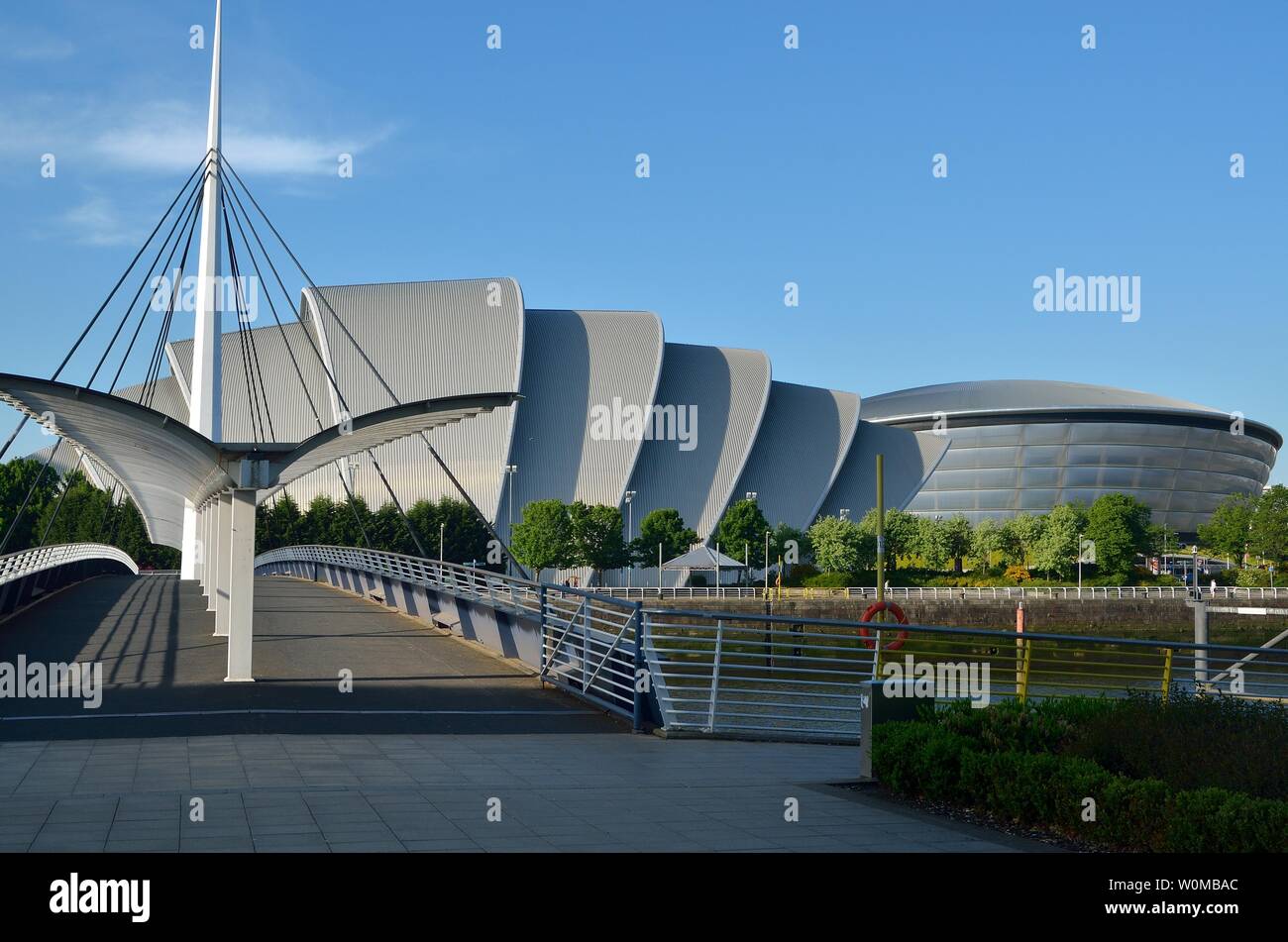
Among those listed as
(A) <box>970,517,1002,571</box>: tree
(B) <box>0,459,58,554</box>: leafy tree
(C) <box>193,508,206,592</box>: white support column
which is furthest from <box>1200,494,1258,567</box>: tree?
(B) <box>0,459,58,554</box>: leafy tree

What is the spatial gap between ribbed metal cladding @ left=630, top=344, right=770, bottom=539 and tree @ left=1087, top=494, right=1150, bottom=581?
2813 centimetres

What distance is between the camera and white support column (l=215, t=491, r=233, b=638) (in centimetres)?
2156

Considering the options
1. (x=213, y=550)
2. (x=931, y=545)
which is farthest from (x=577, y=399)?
(x=213, y=550)

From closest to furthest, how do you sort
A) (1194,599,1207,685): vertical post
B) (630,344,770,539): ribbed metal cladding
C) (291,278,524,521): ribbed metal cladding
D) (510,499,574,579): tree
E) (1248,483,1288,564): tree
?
(1194,599,1207,685): vertical post
(1248,483,1288,564): tree
(510,499,574,579): tree
(291,278,524,521): ribbed metal cladding
(630,344,770,539): ribbed metal cladding

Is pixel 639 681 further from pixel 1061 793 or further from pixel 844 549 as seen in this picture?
pixel 844 549

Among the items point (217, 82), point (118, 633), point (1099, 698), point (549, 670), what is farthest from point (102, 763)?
point (217, 82)

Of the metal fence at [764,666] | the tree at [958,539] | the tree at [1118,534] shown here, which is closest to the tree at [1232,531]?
the tree at [1118,534]

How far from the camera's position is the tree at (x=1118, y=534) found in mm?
86812

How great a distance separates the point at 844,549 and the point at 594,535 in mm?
17786

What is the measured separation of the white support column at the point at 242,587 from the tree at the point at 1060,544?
79286mm

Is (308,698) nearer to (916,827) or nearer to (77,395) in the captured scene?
(77,395)

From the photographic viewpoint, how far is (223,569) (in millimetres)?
22625

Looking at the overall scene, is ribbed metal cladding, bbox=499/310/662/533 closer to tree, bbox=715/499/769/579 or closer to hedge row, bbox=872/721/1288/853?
tree, bbox=715/499/769/579
